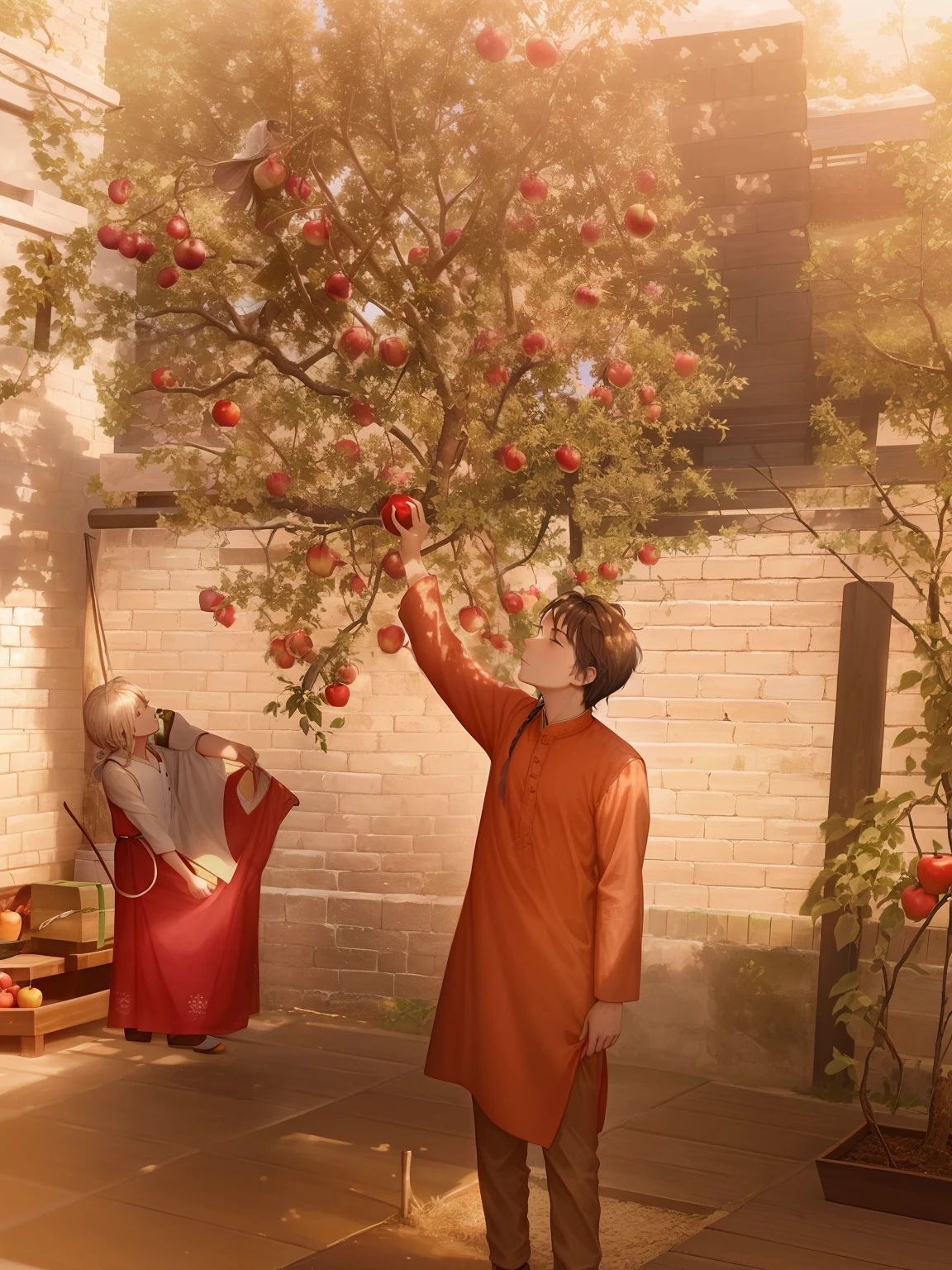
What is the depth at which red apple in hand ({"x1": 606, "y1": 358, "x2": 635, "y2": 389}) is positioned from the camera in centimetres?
482

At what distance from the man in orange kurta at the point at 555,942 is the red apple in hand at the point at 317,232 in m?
2.20

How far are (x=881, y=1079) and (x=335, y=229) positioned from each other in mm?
3999

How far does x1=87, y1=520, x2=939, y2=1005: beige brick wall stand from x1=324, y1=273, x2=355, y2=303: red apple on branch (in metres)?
1.72

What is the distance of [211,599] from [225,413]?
2.58 ft

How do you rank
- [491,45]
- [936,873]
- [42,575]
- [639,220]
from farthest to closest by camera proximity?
[42,575], [639,220], [491,45], [936,873]

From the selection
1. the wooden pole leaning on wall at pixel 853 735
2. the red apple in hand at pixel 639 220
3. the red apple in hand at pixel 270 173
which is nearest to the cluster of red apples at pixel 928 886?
the wooden pole leaning on wall at pixel 853 735

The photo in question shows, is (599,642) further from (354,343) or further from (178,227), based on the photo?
(178,227)

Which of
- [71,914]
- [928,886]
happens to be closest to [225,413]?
[71,914]

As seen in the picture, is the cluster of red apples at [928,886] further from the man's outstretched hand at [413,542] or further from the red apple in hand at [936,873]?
the man's outstretched hand at [413,542]

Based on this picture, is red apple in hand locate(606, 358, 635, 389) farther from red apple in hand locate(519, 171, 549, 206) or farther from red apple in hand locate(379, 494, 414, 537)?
red apple in hand locate(379, 494, 414, 537)

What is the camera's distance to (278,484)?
506 cm

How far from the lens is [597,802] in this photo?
308 cm

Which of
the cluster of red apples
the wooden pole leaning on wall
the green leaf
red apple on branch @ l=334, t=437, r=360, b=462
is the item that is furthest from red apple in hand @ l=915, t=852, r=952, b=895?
red apple on branch @ l=334, t=437, r=360, b=462

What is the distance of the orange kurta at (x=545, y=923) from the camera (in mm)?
3043
